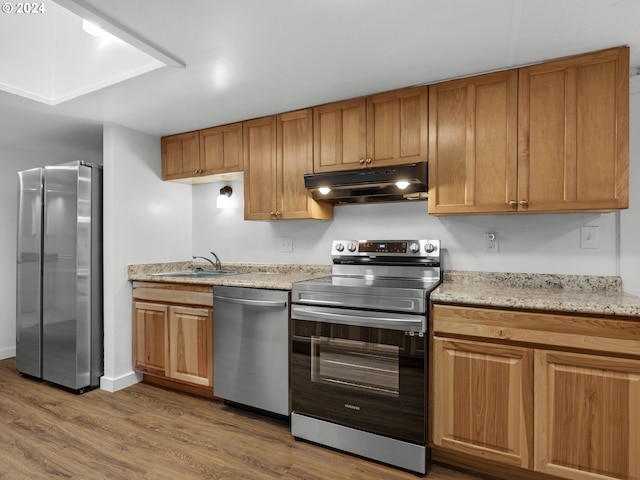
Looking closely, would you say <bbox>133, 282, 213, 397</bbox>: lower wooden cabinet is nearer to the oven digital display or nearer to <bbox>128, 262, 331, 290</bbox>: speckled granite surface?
<bbox>128, 262, 331, 290</bbox>: speckled granite surface

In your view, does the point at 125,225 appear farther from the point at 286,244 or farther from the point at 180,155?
the point at 286,244

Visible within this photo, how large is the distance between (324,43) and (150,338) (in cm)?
260

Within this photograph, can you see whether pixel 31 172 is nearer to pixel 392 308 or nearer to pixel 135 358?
pixel 135 358

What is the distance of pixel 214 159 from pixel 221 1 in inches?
68.1

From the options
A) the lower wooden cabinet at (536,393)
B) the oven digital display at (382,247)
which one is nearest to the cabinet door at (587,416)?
the lower wooden cabinet at (536,393)

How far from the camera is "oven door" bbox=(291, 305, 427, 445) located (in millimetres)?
1925

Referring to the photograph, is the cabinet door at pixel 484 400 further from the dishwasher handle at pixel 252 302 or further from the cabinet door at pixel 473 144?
the dishwasher handle at pixel 252 302

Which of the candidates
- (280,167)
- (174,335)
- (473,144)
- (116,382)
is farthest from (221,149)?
(116,382)

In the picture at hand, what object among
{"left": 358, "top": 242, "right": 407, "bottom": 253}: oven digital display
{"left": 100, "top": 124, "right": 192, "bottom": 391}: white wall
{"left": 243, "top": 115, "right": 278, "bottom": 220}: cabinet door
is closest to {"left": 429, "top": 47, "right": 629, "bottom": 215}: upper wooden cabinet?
{"left": 358, "top": 242, "right": 407, "bottom": 253}: oven digital display

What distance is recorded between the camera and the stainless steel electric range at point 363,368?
1922 mm

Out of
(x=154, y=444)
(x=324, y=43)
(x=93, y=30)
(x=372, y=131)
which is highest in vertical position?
(x=93, y=30)

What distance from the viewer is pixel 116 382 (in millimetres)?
2992

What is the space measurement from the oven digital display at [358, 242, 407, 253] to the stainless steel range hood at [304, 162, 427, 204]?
330 mm

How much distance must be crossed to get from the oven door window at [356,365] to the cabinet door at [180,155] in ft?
6.47
